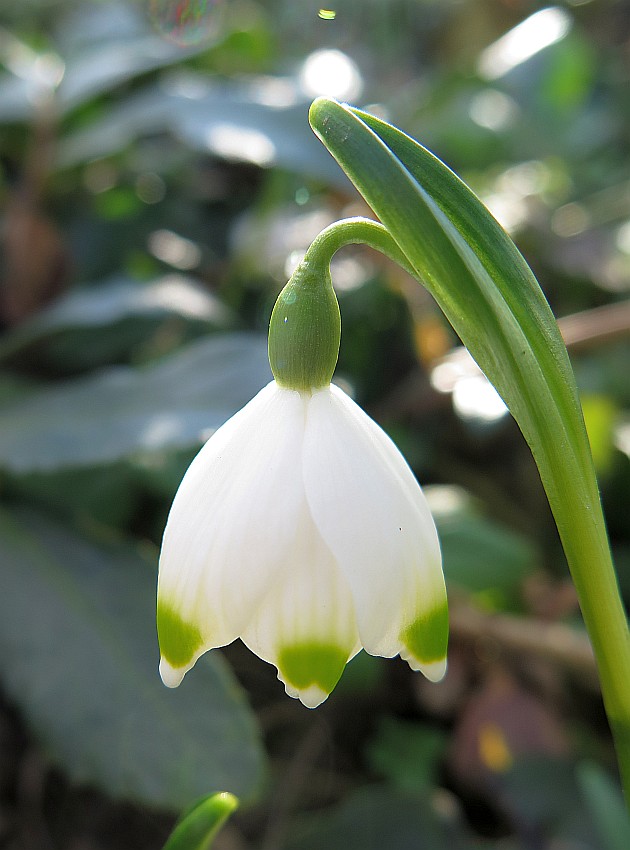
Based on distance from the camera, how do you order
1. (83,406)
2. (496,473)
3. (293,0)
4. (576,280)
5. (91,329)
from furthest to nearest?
(293,0)
(576,280)
(496,473)
(91,329)
(83,406)

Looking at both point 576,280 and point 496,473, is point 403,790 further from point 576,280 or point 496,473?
point 576,280

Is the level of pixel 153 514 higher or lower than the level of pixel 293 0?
lower

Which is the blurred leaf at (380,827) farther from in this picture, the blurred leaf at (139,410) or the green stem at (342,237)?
the green stem at (342,237)

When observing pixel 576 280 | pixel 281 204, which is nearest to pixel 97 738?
pixel 281 204

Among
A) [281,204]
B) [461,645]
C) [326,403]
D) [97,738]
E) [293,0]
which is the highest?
[293,0]

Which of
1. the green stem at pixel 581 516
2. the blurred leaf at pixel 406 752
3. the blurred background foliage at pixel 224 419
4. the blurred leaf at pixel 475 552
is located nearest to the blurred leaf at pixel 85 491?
the blurred background foliage at pixel 224 419

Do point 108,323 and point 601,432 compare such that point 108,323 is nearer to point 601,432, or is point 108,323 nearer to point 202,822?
point 601,432

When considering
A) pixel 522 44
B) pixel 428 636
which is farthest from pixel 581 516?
pixel 522 44
